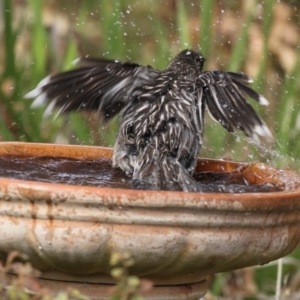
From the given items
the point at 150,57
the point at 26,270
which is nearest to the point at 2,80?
the point at 150,57

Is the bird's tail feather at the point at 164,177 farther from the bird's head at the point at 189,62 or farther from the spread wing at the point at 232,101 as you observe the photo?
the bird's head at the point at 189,62

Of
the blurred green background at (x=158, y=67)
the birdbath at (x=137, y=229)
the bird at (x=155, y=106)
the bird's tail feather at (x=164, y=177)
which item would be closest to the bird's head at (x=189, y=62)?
the bird at (x=155, y=106)

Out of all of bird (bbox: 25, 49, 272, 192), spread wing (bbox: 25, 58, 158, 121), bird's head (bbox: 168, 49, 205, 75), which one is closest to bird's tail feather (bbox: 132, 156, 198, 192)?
bird (bbox: 25, 49, 272, 192)

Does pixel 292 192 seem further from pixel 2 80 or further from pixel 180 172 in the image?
pixel 2 80

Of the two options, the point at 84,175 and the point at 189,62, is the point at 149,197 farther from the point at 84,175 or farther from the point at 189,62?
the point at 189,62

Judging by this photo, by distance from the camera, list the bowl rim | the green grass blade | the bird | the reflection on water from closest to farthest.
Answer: the bowl rim → the reflection on water → the bird → the green grass blade

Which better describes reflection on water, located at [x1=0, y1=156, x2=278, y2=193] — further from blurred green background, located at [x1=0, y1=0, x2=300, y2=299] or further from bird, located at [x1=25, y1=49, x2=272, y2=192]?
blurred green background, located at [x1=0, y1=0, x2=300, y2=299]
